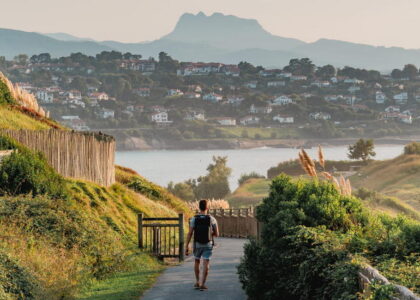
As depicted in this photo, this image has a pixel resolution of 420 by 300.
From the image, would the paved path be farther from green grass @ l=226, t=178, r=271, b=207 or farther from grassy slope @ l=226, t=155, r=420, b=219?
green grass @ l=226, t=178, r=271, b=207

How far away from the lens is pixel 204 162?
181250 millimetres

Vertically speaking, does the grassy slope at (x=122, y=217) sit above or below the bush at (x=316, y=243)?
below

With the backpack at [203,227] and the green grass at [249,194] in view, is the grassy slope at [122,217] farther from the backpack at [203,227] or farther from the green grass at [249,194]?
the green grass at [249,194]

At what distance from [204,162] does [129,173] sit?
14441 cm

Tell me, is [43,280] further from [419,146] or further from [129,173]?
[419,146]

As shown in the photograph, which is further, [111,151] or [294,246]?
Answer: [111,151]

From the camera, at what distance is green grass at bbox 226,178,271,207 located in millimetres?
66875

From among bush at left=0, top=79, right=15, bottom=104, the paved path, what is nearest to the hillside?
the paved path

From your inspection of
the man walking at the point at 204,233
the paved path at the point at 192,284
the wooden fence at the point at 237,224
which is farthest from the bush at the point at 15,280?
the wooden fence at the point at 237,224

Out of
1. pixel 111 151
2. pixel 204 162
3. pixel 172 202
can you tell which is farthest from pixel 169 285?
pixel 204 162

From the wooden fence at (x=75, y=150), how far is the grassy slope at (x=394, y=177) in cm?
3483

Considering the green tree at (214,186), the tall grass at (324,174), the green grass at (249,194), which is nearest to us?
the tall grass at (324,174)

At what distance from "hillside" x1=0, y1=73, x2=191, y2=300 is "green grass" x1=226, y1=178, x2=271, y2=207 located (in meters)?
42.0

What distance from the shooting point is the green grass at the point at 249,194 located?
6688cm
